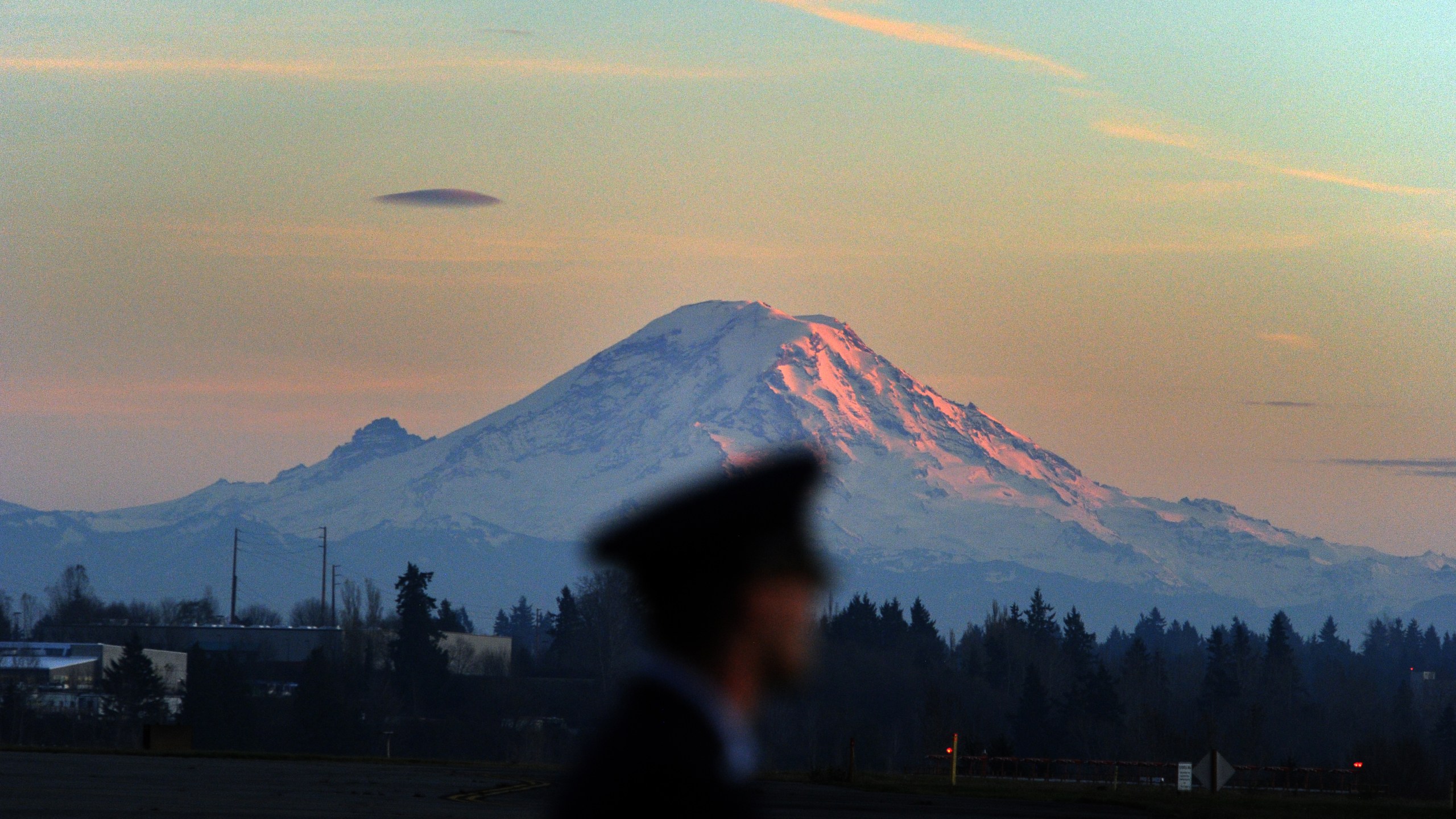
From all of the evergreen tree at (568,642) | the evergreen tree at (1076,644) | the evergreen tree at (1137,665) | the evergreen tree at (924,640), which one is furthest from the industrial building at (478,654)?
the evergreen tree at (1137,665)

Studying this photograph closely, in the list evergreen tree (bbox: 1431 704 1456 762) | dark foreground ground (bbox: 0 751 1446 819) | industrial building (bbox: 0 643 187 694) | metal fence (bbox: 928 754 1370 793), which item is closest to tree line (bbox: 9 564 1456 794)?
evergreen tree (bbox: 1431 704 1456 762)

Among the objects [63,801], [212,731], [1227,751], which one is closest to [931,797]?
[63,801]

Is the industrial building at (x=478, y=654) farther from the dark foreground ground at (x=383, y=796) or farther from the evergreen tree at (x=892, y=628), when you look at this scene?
the dark foreground ground at (x=383, y=796)

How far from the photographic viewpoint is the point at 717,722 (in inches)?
109

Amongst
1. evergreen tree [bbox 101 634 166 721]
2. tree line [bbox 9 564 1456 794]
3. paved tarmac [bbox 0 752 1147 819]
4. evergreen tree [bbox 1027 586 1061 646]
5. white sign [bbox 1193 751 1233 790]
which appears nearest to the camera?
paved tarmac [bbox 0 752 1147 819]

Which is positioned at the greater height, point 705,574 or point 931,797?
point 705,574

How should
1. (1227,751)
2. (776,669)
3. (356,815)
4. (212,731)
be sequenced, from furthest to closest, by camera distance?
1. (1227,751)
2. (212,731)
3. (356,815)
4. (776,669)

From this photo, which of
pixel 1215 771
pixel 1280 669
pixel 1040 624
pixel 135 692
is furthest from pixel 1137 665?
pixel 1215 771

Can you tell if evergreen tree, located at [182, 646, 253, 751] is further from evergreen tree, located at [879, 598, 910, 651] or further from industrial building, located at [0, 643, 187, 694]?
evergreen tree, located at [879, 598, 910, 651]

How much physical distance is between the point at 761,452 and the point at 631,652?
41 cm

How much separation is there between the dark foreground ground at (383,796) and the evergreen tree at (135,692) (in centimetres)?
6226

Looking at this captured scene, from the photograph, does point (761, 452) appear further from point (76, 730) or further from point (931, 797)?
point (76, 730)

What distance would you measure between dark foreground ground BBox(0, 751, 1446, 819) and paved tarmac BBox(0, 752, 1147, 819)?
Answer: 4cm

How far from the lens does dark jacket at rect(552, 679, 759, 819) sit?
8.93 ft
